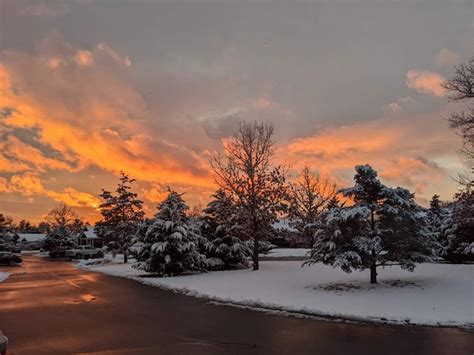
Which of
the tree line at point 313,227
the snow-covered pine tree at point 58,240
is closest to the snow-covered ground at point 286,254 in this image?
the tree line at point 313,227

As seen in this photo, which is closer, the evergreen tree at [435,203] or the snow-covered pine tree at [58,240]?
the evergreen tree at [435,203]

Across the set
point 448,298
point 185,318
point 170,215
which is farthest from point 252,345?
point 170,215

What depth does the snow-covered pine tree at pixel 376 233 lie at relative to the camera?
1702 centimetres

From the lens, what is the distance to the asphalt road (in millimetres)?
9086

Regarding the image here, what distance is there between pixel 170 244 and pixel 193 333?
16104mm

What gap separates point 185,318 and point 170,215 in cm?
1474

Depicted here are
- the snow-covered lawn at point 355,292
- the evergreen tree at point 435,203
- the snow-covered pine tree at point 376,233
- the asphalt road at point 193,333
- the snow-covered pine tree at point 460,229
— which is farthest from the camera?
the evergreen tree at point 435,203

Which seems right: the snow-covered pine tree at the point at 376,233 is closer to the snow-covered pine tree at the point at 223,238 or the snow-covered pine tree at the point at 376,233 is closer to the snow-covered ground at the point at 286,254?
the snow-covered pine tree at the point at 223,238

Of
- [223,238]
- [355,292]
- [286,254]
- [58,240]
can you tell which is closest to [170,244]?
[223,238]

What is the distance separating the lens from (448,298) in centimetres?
1440

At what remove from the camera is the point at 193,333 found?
34.9 feet

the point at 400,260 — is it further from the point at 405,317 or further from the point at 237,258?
the point at 237,258

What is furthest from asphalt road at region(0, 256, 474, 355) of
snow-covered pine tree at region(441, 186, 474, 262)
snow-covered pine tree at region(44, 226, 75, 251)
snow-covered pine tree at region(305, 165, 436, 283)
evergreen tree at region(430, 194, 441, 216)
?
snow-covered pine tree at region(44, 226, 75, 251)

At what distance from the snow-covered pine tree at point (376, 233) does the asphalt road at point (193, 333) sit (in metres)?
4.72
